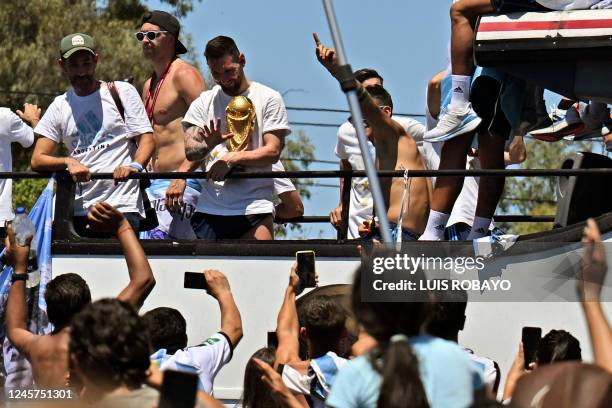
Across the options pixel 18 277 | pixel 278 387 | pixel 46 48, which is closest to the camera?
pixel 278 387

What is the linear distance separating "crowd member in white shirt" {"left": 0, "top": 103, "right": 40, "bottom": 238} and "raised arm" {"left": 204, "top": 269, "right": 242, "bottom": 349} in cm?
343

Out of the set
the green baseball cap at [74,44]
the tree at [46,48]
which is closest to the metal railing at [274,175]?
the green baseball cap at [74,44]

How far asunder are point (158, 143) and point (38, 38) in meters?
18.1

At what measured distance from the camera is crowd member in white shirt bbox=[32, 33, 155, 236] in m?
9.20

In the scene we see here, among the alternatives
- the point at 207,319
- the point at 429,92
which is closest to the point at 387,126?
the point at 429,92

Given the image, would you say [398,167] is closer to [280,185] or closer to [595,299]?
[280,185]

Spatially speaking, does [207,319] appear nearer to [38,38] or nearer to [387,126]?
[387,126]

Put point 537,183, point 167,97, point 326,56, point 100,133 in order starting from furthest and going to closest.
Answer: point 537,183 < point 167,97 < point 100,133 < point 326,56

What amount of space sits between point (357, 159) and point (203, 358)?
144 inches

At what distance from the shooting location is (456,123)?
27.7ft

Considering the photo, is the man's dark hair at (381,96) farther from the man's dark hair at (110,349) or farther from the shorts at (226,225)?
the man's dark hair at (110,349)

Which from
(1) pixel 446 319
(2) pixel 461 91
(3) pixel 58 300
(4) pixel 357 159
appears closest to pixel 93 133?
(4) pixel 357 159

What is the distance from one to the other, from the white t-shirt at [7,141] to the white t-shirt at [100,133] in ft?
1.28

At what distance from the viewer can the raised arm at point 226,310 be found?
627 cm
